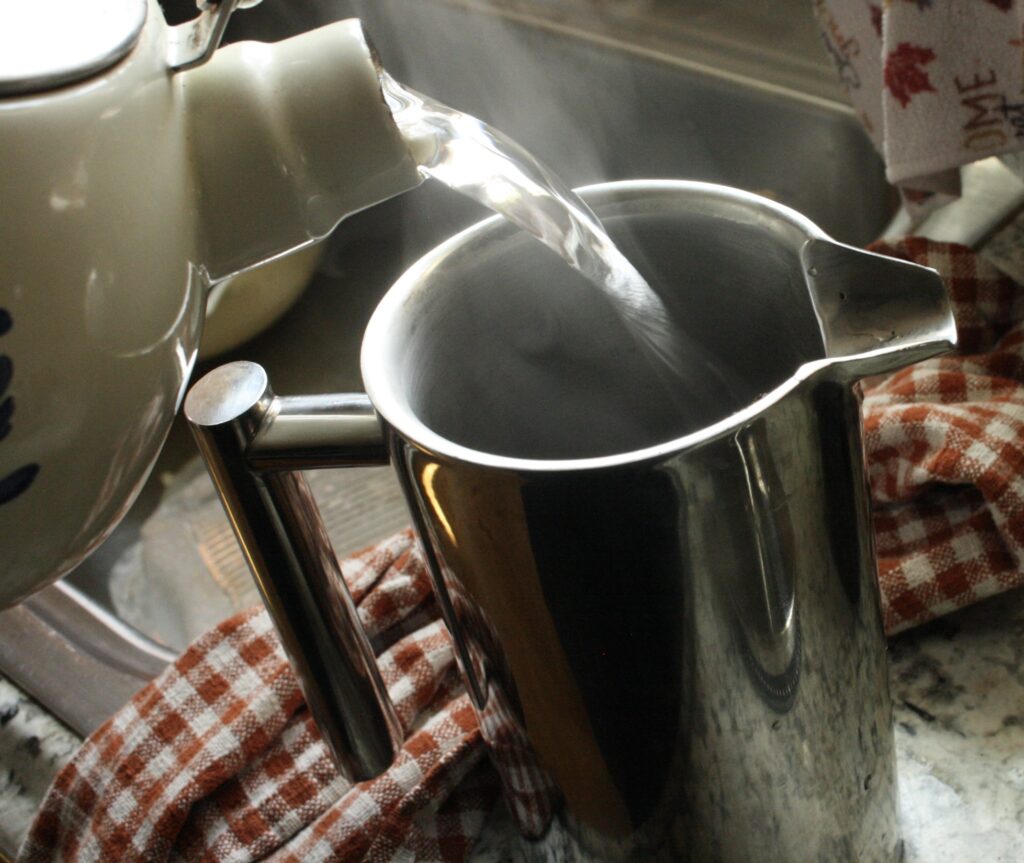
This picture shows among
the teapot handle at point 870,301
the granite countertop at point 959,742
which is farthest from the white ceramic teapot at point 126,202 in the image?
the granite countertop at point 959,742

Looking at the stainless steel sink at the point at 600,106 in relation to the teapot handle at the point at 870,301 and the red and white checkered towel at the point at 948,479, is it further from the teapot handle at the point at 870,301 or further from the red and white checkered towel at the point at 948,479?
the teapot handle at the point at 870,301

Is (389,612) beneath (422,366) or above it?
beneath

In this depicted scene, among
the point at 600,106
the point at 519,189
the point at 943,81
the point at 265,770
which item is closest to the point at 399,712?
the point at 265,770

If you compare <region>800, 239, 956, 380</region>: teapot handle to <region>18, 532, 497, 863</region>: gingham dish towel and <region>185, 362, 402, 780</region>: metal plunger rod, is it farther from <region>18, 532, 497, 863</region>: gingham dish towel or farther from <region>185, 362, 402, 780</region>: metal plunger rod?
<region>18, 532, 497, 863</region>: gingham dish towel

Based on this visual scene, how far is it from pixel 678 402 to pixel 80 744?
14.8 inches

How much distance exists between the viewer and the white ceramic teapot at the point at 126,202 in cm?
28

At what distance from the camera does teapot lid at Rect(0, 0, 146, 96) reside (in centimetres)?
27

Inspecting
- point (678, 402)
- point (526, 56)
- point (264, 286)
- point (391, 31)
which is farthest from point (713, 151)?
point (678, 402)

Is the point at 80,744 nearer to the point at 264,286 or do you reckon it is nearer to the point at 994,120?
the point at 264,286

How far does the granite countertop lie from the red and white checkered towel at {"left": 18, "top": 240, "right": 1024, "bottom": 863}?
0.8 inches

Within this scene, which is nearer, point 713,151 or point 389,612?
point 389,612

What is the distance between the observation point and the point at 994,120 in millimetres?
585

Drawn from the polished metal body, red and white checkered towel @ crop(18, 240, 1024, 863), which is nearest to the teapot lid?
the polished metal body

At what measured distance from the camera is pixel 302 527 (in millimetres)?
407
